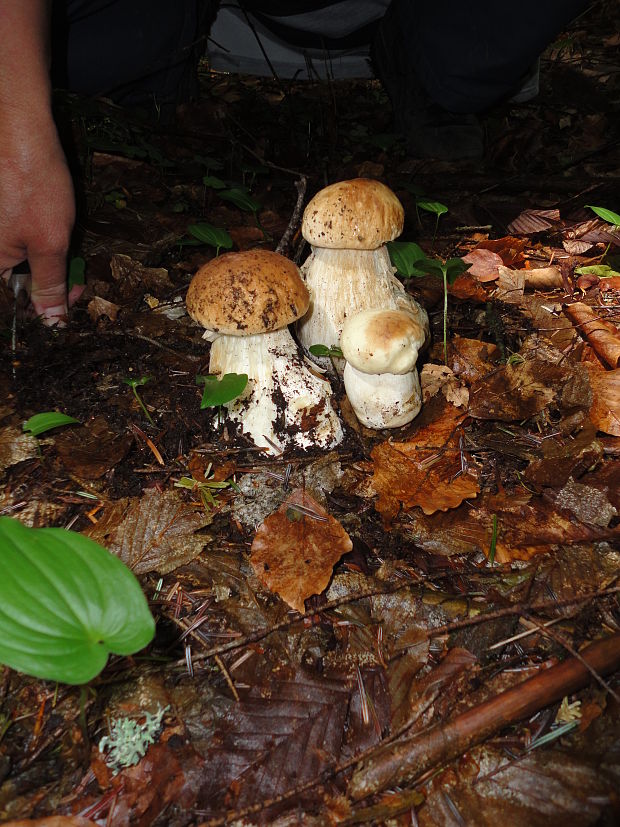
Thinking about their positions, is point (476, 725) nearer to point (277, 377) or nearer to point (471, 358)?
point (277, 377)

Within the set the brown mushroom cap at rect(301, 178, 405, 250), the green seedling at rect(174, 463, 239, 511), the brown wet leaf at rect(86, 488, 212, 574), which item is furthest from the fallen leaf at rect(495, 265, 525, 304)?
the brown wet leaf at rect(86, 488, 212, 574)

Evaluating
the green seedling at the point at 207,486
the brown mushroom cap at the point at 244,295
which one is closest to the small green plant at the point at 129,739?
the green seedling at the point at 207,486

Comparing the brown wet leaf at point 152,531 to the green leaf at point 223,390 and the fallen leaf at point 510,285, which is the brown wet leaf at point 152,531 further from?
the fallen leaf at point 510,285

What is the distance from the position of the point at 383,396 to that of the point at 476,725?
1.41 m

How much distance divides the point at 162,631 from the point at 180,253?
2877 millimetres

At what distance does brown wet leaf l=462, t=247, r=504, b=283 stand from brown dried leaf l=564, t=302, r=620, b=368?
0.60 metres

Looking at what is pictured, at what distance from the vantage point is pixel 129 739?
156 centimetres

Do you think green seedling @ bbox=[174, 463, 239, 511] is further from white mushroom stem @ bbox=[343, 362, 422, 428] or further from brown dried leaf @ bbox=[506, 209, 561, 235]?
brown dried leaf @ bbox=[506, 209, 561, 235]

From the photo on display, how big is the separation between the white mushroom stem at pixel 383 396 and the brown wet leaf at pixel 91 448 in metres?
1.13

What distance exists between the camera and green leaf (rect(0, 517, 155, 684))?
50.8 inches

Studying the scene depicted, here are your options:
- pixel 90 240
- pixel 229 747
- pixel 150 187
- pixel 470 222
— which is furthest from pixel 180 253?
pixel 229 747

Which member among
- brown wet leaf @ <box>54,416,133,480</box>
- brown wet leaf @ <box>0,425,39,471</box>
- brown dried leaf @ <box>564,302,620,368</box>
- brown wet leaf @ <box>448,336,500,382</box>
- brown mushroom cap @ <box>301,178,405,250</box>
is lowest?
brown wet leaf @ <box>54,416,133,480</box>

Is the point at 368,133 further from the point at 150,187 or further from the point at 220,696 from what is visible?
the point at 220,696

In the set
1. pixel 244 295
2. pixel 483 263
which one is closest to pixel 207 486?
pixel 244 295
